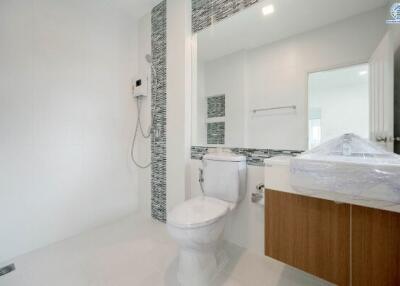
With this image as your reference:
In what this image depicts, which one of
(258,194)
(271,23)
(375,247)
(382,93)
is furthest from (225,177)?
(271,23)

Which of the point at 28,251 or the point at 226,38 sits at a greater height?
the point at 226,38

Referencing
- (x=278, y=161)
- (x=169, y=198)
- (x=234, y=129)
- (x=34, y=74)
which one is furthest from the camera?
(x=169, y=198)

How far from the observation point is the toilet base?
3.97 ft

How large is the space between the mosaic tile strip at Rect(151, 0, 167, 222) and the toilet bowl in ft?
2.55

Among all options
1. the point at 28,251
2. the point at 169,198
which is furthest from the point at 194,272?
the point at 28,251

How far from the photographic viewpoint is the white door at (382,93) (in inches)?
39.1

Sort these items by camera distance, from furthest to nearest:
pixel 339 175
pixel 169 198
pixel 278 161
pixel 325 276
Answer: pixel 169 198 < pixel 278 161 < pixel 325 276 < pixel 339 175

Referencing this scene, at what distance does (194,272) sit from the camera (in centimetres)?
122

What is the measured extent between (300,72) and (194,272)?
1.57 meters

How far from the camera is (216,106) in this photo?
1.93 meters


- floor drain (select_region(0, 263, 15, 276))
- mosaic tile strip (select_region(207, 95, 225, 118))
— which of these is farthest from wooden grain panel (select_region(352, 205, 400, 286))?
floor drain (select_region(0, 263, 15, 276))

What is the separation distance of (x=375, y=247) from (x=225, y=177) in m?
0.89

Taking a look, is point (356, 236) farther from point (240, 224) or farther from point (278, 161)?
point (240, 224)

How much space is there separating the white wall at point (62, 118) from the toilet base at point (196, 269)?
120cm
